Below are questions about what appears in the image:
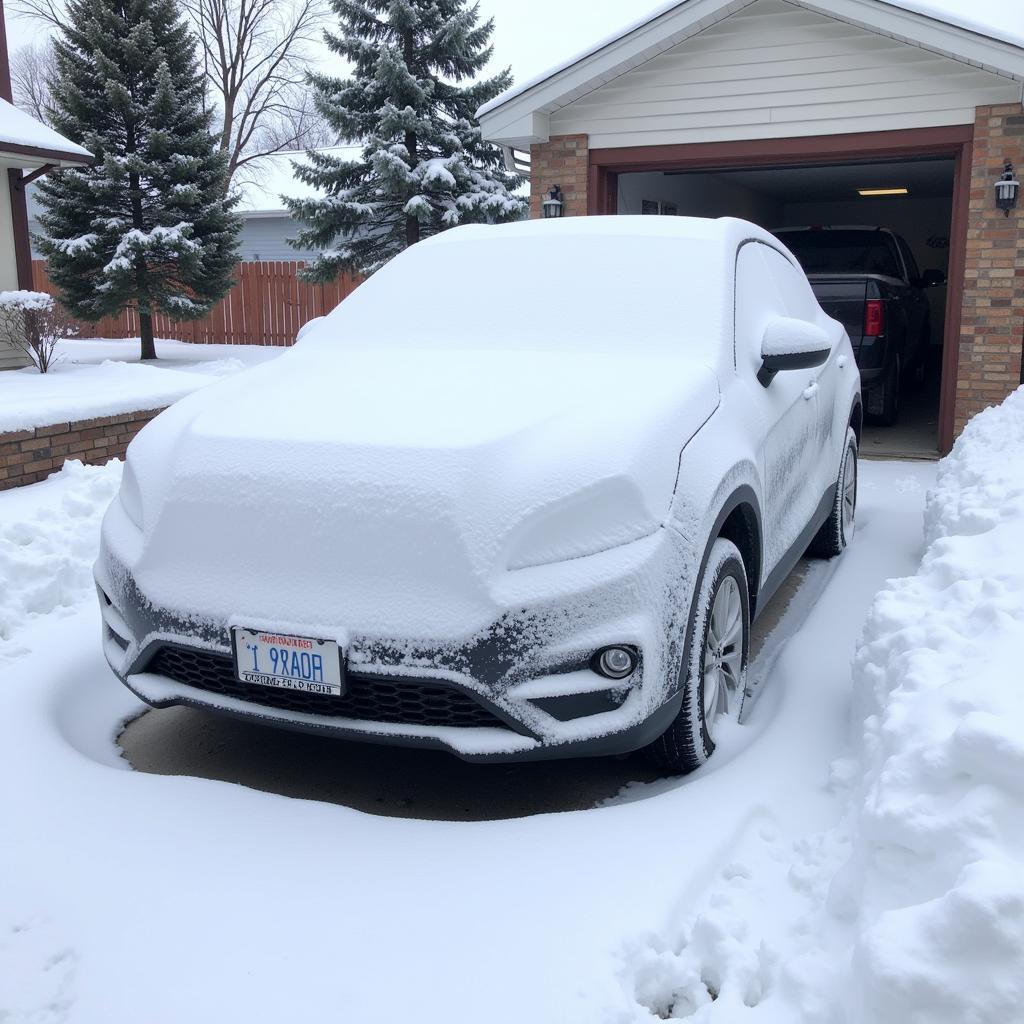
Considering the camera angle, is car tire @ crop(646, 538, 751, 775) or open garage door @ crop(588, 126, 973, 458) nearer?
car tire @ crop(646, 538, 751, 775)

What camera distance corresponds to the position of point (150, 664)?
2.99m

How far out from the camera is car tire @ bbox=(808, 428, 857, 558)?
5344mm

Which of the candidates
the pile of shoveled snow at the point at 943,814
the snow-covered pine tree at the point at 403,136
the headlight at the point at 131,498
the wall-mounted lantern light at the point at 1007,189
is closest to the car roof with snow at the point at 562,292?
the headlight at the point at 131,498

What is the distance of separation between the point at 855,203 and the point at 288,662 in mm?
18497

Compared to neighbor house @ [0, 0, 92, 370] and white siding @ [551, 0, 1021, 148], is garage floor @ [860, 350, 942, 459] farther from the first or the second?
neighbor house @ [0, 0, 92, 370]

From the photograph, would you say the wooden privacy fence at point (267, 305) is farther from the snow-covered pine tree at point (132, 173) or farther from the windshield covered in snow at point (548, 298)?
the windshield covered in snow at point (548, 298)

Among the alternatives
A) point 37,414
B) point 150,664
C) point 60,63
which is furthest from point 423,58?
point 150,664

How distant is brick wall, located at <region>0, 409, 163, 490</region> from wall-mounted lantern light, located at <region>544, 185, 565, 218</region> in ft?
14.0

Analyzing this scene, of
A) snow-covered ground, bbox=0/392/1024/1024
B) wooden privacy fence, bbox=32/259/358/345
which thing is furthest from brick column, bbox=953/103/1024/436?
wooden privacy fence, bbox=32/259/358/345

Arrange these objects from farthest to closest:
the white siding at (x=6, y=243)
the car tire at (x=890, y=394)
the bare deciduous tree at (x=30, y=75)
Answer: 1. the bare deciduous tree at (x=30, y=75)
2. the white siding at (x=6, y=243)
3. the car tire at (x=890, y=394)

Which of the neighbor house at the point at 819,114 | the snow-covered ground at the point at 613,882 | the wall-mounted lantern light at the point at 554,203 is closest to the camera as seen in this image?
the snow-covered ground at the point at 613,882

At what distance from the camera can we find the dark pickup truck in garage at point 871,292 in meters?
9.76

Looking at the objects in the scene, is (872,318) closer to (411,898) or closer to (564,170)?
(564,170)

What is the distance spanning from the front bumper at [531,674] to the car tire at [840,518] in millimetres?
2759
